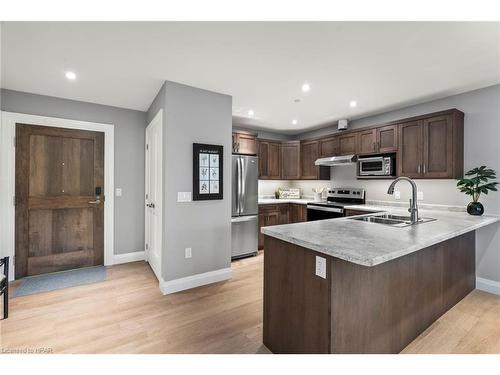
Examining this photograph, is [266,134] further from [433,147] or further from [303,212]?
[433,147]

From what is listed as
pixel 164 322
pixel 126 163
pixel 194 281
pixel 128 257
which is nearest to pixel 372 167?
pixel 194 281

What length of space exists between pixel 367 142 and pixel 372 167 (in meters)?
0.42

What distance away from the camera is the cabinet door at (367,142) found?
3801 mm

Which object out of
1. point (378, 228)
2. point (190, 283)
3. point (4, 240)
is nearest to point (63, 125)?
point (4, 240)

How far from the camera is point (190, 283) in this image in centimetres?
292

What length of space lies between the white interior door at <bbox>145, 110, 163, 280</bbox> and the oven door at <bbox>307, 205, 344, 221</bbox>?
2662mm

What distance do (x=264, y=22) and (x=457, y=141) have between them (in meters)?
2.90

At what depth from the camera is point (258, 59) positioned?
2227 mm

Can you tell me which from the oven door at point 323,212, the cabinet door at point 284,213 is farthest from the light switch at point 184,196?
the oven door at point 323,212

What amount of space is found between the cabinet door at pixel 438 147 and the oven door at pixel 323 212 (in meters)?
1.30

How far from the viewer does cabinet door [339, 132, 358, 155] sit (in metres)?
4.08
